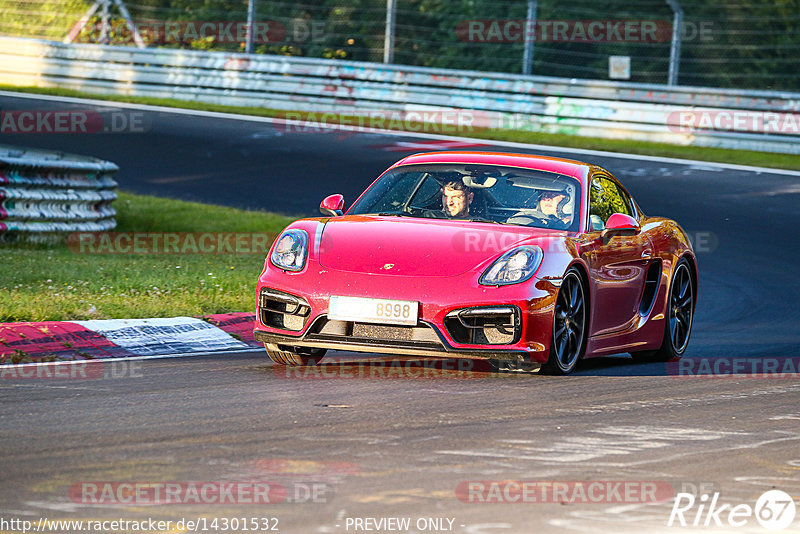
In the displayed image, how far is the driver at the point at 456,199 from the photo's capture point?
29.1ft

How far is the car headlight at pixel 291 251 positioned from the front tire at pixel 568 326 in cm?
147

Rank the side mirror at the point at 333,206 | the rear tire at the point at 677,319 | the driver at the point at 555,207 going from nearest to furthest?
the driver at the point at 555,207 → the side mirror at the point at 333,206 → the rear tire at the point at 677,319

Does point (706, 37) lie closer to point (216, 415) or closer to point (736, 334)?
point (736, 334)

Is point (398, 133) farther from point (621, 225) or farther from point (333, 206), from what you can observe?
point (621, 225)

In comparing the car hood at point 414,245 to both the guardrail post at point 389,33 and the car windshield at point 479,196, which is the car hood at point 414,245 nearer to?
the car windshield at point 479,196

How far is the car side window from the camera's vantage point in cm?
919

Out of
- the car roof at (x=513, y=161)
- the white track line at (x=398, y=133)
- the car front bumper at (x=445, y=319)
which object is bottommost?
the car front bumper at (x=445, y=319)

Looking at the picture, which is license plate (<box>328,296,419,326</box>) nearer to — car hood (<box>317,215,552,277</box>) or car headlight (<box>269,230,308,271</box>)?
car hood (<box>317,215,552,277</box>)

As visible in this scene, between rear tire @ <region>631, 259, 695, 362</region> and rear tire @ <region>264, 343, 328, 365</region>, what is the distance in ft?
8.21

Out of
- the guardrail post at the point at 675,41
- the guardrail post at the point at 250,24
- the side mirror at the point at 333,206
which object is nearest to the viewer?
the side mirror at the point at 333,206

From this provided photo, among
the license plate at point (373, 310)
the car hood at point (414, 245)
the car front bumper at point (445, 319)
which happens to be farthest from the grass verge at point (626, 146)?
the license plate at point (373, 310)

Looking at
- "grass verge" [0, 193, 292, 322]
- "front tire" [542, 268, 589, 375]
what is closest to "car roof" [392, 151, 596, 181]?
"front tire" [542, 268, 589, 375]

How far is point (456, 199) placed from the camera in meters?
8.94

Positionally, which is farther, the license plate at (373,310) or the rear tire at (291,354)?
the rear tire at (291,354)
